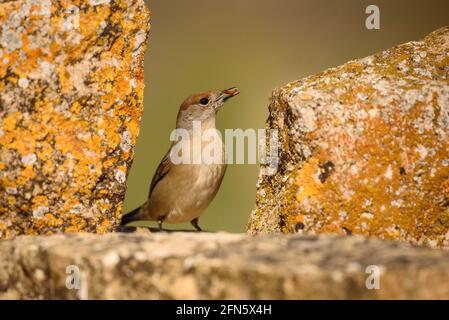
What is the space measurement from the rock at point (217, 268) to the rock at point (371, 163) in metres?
0.91

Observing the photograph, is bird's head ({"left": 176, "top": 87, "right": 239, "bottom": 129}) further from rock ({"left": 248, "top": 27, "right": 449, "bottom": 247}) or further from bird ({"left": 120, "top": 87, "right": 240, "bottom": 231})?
rock ({"left": 248, "top": 27, "right": 449, "bottom": 247})

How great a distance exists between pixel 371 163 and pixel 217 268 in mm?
1963

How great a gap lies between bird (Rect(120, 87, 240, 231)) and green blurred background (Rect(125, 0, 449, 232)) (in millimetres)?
2671

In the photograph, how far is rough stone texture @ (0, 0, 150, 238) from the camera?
17.5 ft

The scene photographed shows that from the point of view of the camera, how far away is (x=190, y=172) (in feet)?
24.0

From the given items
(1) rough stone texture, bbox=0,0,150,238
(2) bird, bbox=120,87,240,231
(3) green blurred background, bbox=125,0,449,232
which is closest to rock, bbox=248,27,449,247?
(1) rough stone texture, bbox=0,0,150,238

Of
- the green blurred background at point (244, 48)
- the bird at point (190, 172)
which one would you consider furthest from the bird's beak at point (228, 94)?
the green blurred background at point (244, 48)

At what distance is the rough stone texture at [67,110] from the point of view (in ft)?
17.5

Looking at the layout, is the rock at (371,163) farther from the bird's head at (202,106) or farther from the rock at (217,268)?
the bird's head at (202,106)

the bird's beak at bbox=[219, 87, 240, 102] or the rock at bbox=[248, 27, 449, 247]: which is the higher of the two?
the bird's beak at bbox=[219, 87, 240, 102]

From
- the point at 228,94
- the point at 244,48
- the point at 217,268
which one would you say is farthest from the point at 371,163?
the point at 244,48

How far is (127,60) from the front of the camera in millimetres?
5746

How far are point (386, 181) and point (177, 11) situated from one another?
9.83 meters
